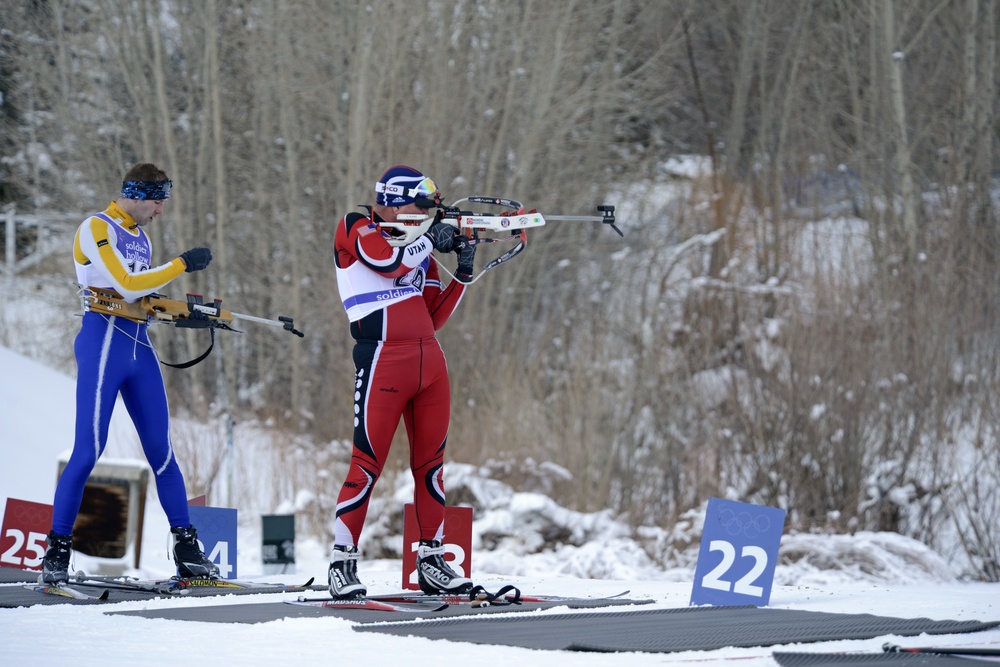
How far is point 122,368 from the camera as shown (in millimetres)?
5781

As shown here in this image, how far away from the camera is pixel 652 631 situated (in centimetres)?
422

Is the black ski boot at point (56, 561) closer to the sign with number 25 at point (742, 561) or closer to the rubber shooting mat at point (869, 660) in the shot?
the sign with number 25 at point (742, 561)

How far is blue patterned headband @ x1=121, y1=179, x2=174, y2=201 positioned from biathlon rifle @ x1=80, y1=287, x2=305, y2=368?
0.46 meters

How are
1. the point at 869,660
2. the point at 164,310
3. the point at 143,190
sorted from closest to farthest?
the point at 869,660
the point at 143,190
the point at 164,310

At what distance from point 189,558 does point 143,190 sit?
5.68ft

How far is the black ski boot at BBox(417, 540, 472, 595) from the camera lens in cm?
534

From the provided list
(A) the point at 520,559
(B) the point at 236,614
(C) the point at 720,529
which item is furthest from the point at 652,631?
(A) the point at 520,559

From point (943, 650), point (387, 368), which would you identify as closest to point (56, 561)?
point (387, 368)

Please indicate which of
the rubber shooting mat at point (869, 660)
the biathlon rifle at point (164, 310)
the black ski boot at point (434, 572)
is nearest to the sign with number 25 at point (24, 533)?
the biathlon rifle at point (164, 310)

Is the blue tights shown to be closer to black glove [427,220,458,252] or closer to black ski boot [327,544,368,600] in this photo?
black ski boot [327,544,368,600]

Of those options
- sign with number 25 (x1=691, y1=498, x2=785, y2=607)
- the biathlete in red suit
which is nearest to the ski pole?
sign with number 25 (x1=691, y1=498, x2=785, y2=607)

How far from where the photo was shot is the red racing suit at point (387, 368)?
530cm

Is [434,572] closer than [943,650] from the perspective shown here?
No

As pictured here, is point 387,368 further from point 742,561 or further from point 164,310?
point 742,561
